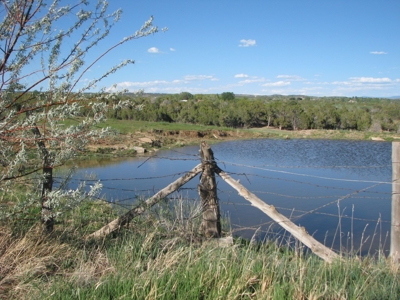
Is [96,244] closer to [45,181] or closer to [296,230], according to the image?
[45,181]

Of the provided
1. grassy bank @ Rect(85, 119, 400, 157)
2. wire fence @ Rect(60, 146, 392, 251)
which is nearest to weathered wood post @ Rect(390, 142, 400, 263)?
wire fence @ Rect(60, 146, 392, 251)

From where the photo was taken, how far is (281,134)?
30.5m

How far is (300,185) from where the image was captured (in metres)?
12.5

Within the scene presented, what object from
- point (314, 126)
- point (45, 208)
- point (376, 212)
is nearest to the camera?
point (45, 208)

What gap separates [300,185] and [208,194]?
8494 millimetres

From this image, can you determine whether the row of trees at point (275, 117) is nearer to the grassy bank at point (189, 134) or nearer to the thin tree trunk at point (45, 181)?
the grassy bank at point (189, 134)

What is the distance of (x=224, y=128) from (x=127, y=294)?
1107 inches

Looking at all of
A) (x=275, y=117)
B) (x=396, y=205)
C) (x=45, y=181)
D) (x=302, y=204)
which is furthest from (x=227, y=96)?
(x=45, y=181)

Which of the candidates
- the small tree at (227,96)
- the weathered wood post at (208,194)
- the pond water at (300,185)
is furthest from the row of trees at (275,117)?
the weathered wood post at (208,194)

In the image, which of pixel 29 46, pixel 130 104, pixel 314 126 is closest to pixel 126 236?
pixel 130 104

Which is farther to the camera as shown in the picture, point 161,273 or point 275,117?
point 275,117

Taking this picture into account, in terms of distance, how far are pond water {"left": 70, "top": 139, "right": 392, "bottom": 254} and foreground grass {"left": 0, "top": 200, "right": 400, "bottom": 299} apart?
0.72m

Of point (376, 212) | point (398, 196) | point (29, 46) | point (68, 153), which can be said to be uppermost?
point (29, 46)

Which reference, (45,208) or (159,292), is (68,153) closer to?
(45,208)
